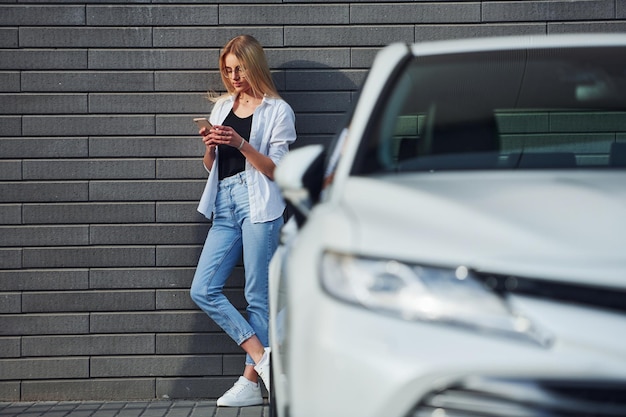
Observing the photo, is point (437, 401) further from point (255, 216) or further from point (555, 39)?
point (255, 216)

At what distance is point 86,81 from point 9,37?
53cm

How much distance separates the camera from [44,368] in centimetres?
639

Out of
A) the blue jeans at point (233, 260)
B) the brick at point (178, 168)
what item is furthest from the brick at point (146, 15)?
the blue jeans at point (233, 260)

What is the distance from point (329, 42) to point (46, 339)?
8.25ft

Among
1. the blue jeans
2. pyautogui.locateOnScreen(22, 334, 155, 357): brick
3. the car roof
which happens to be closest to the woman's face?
the blue jeans

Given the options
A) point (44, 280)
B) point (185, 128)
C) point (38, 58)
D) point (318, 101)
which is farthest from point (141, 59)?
point (44, 280)

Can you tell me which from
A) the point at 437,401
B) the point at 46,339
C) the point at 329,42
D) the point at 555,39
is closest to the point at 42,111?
the point at 46,339

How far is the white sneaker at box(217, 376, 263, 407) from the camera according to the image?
238 inches

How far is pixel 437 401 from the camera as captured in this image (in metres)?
2.07

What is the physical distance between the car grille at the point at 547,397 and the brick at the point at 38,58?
15.9ft

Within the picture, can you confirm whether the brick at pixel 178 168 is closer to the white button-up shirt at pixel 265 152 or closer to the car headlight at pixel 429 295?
the white button-up shirt at pixel 265 152

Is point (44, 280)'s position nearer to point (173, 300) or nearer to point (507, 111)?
point (173, 300)

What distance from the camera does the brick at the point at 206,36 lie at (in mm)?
6383

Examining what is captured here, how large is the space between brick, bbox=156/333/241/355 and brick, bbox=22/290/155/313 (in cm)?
23
